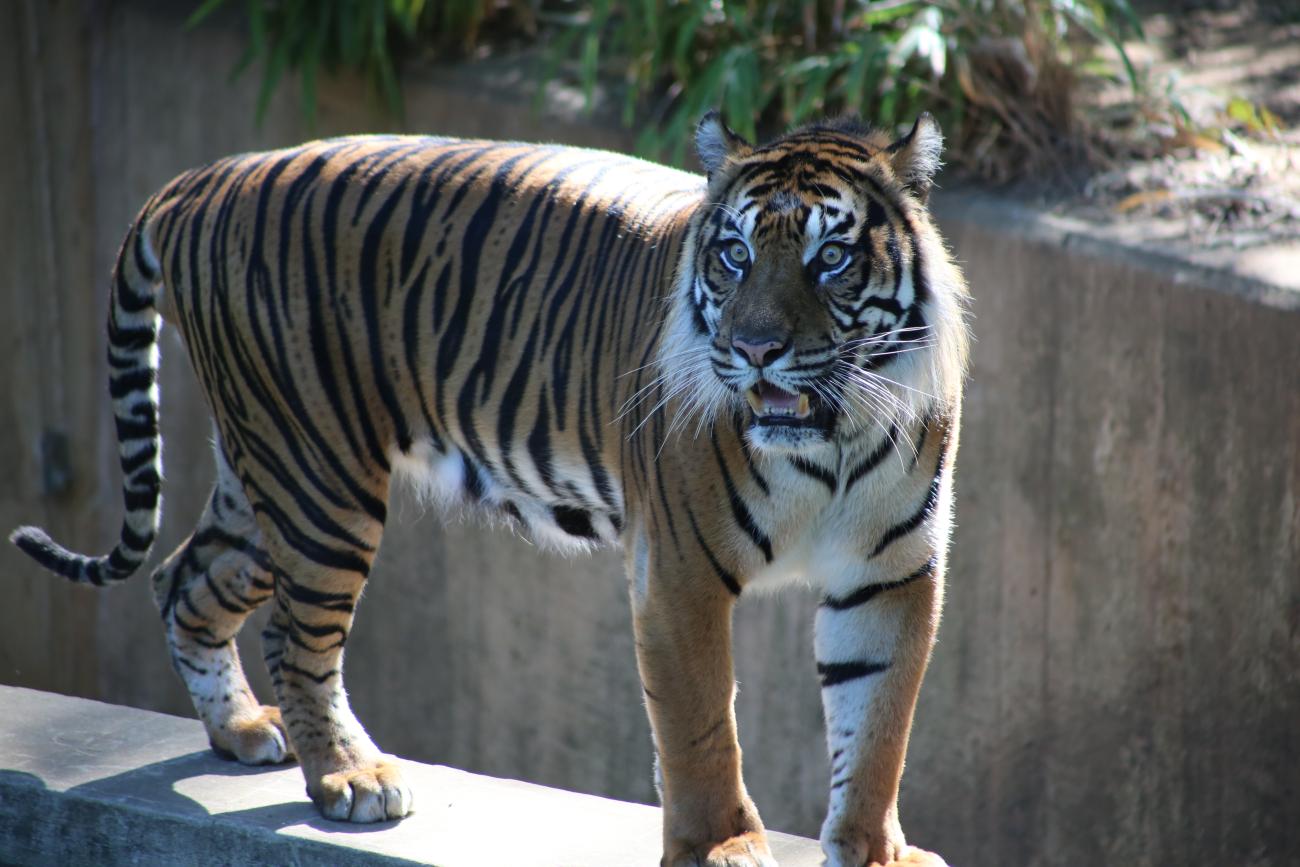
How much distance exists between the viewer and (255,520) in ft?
11.2

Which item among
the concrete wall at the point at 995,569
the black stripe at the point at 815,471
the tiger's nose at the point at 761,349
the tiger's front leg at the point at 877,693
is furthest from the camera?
the concrete wall at the point at 995,569

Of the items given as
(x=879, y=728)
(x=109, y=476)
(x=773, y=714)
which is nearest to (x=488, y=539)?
(x=773, y=714)

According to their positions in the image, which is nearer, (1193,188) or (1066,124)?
(1193,188)

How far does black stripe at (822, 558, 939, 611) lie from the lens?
9.18ft

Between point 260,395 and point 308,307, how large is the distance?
20 cm

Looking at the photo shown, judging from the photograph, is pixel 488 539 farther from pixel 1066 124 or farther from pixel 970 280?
pixel 1066 124

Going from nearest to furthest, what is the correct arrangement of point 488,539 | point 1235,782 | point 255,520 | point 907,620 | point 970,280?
1. point 907,620
2. point 255,520
3. point 1235,782
4. point 970,280
5. point 488,539

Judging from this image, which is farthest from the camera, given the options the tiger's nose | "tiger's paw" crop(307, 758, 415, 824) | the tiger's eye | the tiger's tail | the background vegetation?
the background vegetation

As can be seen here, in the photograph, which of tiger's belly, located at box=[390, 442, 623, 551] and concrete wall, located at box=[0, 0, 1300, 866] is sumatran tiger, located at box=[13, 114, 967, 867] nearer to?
tiger's belly, located at box=[390, 442, 623, 551]

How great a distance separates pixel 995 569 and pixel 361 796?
86.2 inches

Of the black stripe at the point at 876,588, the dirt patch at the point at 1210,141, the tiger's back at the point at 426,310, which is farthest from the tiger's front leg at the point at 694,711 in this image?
the dirt patch at the point at 1210,141

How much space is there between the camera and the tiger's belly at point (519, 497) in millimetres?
3137

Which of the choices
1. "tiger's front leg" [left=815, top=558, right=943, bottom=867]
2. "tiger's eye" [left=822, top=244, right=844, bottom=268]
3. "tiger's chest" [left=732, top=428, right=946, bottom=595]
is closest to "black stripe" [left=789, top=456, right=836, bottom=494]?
"tiger's chest" [left=732, top=428, right=946, bottom=595]

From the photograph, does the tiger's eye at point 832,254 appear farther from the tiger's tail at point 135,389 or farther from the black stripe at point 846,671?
the tiger's tail at point 135,389
